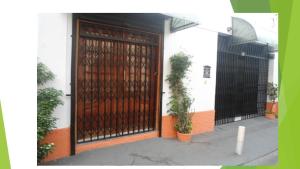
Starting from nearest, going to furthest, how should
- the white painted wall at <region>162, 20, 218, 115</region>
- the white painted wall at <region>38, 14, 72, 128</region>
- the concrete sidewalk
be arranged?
the white painted wall at <region>38, 14, 72, 128</region> → the concrete sidewalk → the white painted wall at <region>162, 20, 218, 115</region>

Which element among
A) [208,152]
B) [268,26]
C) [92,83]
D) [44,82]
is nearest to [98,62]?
[92,83]

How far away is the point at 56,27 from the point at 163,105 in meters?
3.18

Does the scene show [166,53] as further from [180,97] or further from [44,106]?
[44,106]

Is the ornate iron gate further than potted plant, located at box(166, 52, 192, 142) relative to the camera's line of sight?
No

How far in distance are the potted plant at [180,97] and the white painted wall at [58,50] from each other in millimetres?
2609

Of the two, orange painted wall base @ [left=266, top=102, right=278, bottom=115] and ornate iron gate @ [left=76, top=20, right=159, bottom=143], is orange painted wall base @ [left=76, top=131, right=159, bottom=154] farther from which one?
orange painted wall base @ [left=266, top=102, right=278, bottom=115]

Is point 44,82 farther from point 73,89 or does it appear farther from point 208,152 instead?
point 208,152

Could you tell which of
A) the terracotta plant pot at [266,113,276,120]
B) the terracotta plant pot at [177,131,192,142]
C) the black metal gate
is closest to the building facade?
the terracotta plant pot at [177,131,192,142]

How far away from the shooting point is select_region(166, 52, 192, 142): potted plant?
19.5 ft

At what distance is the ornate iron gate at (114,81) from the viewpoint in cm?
495

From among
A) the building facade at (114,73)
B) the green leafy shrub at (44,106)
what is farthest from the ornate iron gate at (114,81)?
the green leafy shrub at (44,106)

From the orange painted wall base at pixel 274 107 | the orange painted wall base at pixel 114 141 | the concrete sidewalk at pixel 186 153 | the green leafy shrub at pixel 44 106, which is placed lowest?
the concrete sidewalk at pixel 186 153

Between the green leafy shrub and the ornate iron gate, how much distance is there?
0.71 metres

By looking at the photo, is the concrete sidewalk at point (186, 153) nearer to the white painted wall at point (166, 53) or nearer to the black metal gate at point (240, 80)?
the white painted wall at point (166, 53)
